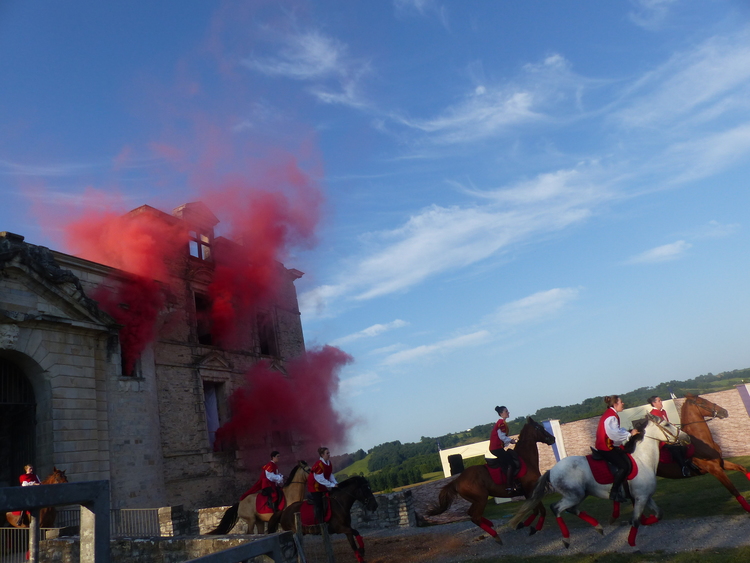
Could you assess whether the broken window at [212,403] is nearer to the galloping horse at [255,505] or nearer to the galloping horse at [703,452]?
the galloping horse at [255,505]

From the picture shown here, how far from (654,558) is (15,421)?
15.8m

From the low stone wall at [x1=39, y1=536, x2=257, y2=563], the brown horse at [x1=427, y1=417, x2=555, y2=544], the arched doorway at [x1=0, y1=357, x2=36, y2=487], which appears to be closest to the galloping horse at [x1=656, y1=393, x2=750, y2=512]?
the brown horse at [x1=427, y1=417, x2=555, y2=544]

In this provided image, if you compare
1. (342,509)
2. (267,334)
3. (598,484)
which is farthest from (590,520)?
(267,334)

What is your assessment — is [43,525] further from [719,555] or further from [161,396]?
[719,555]

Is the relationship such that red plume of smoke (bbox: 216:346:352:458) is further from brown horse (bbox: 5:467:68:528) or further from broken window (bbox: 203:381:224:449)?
brown horse (bbox: 5:467:68:528)

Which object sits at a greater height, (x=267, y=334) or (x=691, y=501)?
(x=267, y=334)

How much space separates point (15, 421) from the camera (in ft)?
46.9

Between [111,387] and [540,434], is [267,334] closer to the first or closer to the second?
[111,387]

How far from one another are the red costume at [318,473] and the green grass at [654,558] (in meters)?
3.14

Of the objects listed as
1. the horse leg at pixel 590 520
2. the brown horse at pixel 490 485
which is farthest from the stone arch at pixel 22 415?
the horse leg at pixel 590 520

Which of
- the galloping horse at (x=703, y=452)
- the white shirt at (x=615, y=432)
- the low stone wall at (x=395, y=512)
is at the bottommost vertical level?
the low stone wall at (x=395, y=512)

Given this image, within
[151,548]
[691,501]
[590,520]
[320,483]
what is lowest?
[691,501]

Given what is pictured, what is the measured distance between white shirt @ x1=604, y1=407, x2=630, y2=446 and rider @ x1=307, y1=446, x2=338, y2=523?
503cm

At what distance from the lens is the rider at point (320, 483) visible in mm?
9500
